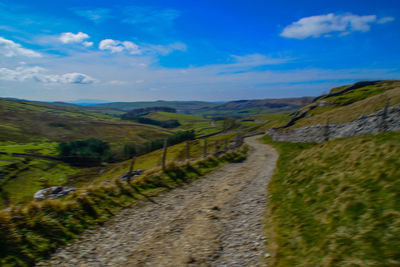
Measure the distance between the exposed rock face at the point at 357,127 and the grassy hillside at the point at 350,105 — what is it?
61.4 inches

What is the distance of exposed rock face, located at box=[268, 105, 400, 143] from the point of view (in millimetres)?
19156

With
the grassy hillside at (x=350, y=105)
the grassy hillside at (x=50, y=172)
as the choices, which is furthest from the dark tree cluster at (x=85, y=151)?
the grassy hillside at (x=350, y=105)

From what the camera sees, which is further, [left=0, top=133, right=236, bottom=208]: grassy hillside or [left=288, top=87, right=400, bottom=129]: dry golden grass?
[left=0, top=133, right=236, bottom=208]: grassy hillside

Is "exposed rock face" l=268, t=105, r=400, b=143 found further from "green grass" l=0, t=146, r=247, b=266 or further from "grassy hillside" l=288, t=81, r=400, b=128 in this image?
"green grass" l=0, t=146, r=247, b=266

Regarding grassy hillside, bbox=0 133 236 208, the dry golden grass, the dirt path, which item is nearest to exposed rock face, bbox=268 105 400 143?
the dry golden grass

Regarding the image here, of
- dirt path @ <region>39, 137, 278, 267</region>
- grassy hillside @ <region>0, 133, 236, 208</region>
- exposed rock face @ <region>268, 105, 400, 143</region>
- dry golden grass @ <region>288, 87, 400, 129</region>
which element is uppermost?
dry golden grass @ <region>288, 87, 400, 129</region>

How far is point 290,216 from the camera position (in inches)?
365

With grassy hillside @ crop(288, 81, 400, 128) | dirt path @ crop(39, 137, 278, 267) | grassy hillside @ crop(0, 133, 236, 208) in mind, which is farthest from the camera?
grassy hillside @ crop(0, 133, 236, 208)

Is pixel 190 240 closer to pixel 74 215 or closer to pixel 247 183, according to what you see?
pixel 74 215

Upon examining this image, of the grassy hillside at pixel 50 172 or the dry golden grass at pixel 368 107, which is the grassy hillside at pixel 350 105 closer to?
the dry golden grass at pixel 368 107

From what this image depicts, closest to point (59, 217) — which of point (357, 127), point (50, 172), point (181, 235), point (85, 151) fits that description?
point (181, 235)

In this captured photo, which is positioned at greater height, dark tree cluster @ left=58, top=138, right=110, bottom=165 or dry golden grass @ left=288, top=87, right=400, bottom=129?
dry golden grass @ left=288, top=87, right=400, bottom=129

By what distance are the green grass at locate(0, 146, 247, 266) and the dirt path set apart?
0.67 m

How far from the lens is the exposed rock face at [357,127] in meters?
19.2
